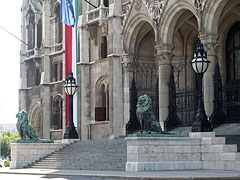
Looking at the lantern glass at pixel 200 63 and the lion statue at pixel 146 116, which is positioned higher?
the lantern glass at pixel 200 63

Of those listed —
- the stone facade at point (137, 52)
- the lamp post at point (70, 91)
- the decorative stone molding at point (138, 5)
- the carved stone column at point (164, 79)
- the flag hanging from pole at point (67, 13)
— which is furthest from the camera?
the flag hanging from pole at point (67, 13)

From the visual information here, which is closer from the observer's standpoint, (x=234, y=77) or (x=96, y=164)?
(x=96, y=164)

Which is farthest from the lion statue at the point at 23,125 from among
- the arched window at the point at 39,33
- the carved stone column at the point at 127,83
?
the arched window at the point at 39,33

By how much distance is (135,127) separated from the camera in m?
39.4

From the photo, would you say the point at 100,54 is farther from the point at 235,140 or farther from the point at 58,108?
the point at 235,140

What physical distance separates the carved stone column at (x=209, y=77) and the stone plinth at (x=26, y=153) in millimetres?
9223

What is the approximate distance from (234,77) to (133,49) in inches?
280

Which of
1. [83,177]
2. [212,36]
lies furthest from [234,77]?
[83,177]

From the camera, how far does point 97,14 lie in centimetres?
4312

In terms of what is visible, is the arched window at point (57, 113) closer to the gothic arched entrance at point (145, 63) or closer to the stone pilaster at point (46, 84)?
the stone pilaster at point (46, 84)

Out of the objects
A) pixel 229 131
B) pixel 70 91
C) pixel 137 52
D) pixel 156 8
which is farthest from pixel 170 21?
pixel 229 131

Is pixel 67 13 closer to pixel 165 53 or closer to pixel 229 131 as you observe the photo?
pixel 165 53

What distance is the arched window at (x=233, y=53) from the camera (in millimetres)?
37625

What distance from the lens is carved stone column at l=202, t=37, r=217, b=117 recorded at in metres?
32.8
